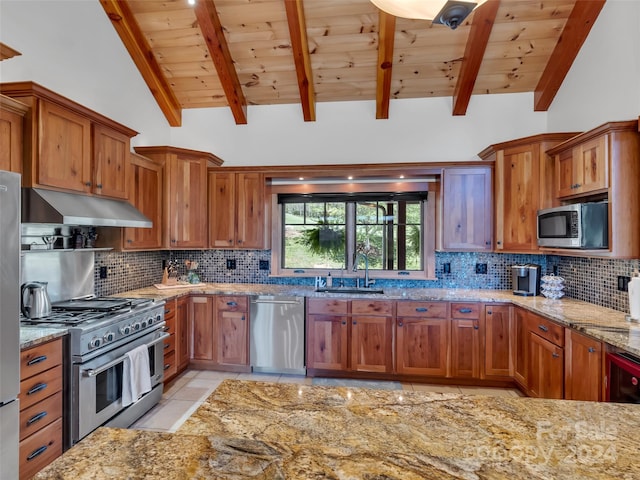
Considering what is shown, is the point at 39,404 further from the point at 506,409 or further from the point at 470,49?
the point at 470,49

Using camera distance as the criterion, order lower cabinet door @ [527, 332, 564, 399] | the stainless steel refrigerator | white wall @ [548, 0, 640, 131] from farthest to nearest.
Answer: white wall @ [548, 0, 640, 131], lower cabinet door @ [527, 332, 564, 399], the stainless steel refrigerator

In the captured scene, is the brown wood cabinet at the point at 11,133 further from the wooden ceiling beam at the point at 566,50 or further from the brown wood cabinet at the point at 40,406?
the wooden ceiling beam at the point at 566,50

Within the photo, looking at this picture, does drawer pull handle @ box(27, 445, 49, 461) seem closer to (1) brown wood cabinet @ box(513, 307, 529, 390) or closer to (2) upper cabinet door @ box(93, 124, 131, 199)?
(2) upper cabinet door @ box(93, 124, 131, 199)

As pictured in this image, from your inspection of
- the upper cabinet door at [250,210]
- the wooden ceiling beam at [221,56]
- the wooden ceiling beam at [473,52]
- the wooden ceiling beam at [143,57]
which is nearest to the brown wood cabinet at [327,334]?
the upper cabinet door at [250,210]

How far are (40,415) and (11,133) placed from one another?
173cm

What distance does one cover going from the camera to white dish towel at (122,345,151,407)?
2443 millimetres

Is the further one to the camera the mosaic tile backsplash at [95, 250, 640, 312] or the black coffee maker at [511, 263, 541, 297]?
the black coffee maker at [511, 263, 541, 297]

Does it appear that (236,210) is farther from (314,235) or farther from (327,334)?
(327,334)

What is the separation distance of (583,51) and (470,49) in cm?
106

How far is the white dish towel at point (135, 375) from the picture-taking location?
8.02ft

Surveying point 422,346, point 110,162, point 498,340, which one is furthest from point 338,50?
point 498,340

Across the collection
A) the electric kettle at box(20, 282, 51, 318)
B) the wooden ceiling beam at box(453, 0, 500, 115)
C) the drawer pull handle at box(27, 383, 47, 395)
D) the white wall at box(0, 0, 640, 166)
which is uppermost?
the wooden ceiling beam at box(453, 0, 500, 115)

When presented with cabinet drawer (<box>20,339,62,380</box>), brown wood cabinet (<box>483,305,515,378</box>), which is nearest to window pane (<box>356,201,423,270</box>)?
brown wood cabinet (<box>483,305,515,378</box>)

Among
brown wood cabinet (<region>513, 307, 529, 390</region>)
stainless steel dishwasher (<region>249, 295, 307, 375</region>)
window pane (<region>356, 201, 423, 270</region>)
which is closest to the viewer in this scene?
brown wood cabinet (<region>513, 307, 529, 390</region>)
